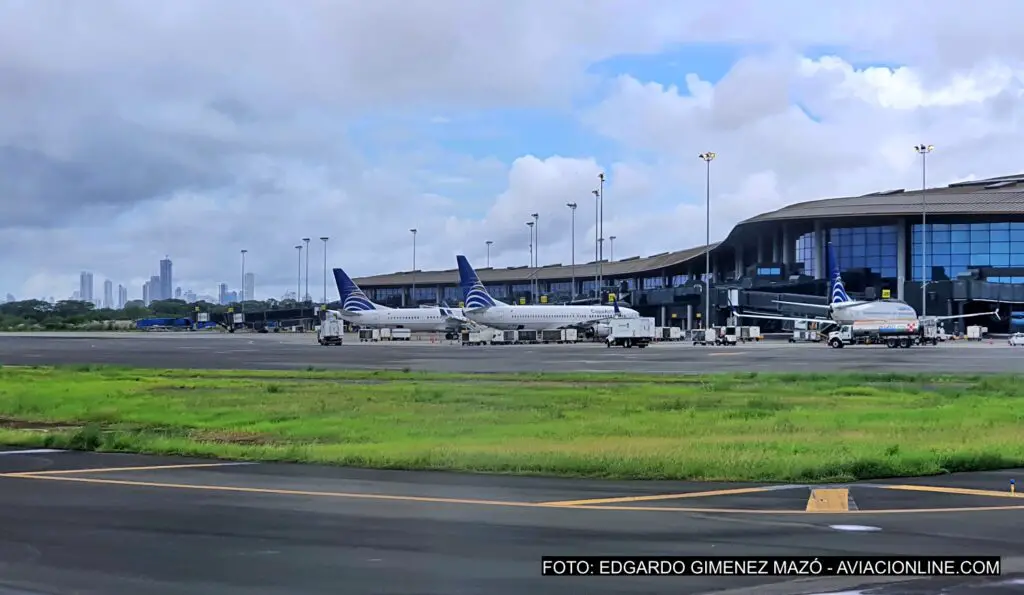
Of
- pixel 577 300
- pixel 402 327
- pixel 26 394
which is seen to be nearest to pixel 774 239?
pixel 577 300

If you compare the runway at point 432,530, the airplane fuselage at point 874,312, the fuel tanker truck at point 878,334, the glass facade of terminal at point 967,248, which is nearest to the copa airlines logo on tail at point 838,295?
the airplane fuselage at point 874,312

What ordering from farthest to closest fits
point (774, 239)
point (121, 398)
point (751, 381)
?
point (774, 239) < point (751, 381) < point (121, 398)

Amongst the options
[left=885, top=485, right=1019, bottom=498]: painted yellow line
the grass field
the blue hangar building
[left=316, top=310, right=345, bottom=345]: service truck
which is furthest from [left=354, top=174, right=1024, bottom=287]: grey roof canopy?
[left=885, top=485, right=1019, bottom=498]: painted yellow line

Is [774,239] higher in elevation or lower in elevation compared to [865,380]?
higher

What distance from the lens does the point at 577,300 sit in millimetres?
150375

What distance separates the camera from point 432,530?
10766 mm

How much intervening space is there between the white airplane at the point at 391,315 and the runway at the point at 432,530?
→ 345 ft

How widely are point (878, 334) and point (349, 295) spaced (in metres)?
67.6

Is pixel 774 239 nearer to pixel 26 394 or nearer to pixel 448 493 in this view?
pixel 26 394

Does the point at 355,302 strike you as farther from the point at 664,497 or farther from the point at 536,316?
the point at 664,497

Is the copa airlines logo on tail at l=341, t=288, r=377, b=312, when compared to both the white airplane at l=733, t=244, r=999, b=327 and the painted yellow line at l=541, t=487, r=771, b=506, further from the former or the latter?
the painted yellow line at l=541, t=487, r=771, b=506

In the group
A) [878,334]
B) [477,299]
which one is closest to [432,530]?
[878,334]

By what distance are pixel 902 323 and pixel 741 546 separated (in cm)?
7702

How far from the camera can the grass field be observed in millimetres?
15805
